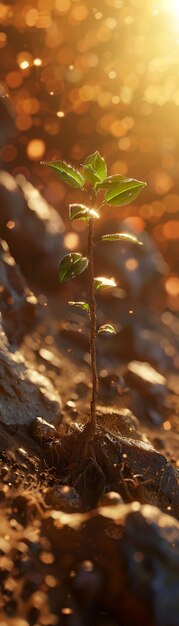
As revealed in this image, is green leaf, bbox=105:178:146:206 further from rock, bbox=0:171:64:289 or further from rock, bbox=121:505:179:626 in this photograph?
rock, bbox=0:171:64:289

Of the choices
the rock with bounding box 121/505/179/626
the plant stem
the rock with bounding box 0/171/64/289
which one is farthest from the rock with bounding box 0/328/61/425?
the rock with bounding box 0/171/64/289

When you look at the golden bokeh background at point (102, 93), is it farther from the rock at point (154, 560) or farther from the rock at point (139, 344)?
the rock at point (154, 560)

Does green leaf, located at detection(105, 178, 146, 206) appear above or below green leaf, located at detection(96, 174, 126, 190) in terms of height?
below

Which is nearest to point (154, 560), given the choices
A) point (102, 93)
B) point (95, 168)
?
point (95, 168)

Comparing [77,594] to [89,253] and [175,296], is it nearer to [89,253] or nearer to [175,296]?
[89,253]

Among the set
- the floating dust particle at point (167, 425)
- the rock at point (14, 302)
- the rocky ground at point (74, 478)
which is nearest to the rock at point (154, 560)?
the rocky ground at point (74, 478)

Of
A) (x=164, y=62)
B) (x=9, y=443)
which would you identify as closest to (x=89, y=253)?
(x=9, y=443)

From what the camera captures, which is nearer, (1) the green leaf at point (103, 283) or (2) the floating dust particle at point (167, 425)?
(1) the green leaf at point (103, 283)
